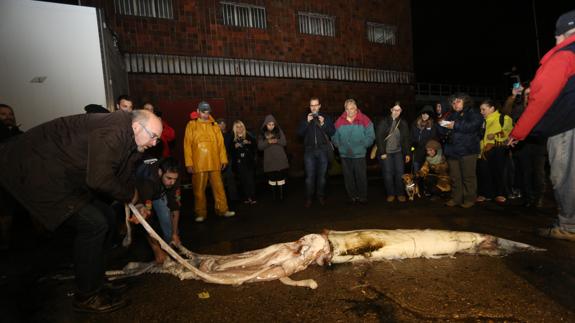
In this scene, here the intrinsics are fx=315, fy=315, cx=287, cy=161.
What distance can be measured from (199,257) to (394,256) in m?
2.05

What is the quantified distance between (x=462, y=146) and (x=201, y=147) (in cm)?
433

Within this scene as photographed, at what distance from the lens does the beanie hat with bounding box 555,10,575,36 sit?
320 cm

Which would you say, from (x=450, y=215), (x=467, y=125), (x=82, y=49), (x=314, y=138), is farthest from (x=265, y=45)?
(x=450, y=215)

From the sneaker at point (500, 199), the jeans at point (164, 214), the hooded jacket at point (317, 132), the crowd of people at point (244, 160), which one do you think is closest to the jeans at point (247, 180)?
the crowd of people at point (244, 160)

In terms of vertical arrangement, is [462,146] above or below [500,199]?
above

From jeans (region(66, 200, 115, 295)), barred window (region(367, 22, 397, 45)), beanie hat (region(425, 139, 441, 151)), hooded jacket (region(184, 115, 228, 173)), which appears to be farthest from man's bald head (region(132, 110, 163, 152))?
barred window (region(367, 22, 397, 45))

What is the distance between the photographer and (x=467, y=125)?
5070 mm

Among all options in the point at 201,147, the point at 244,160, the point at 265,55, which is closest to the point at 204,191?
the point at 201,147

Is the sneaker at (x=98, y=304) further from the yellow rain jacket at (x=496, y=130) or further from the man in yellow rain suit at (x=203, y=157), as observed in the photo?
the yellow rain jacket at (x=496, y=130)

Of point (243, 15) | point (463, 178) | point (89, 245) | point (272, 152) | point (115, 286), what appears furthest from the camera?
point (243, 15)

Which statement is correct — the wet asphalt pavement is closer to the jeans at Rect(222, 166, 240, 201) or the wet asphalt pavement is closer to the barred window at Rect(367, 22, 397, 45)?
the jeans at Rect(222, 166, 240, 201)

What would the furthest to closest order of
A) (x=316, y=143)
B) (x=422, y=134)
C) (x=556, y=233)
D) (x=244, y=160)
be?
(x=244, y=160), (x=422, y=134), (x=316, y=143), (x=556, y=233)

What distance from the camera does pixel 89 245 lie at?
98.9 inches

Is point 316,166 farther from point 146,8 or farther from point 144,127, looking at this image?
point 146,8
